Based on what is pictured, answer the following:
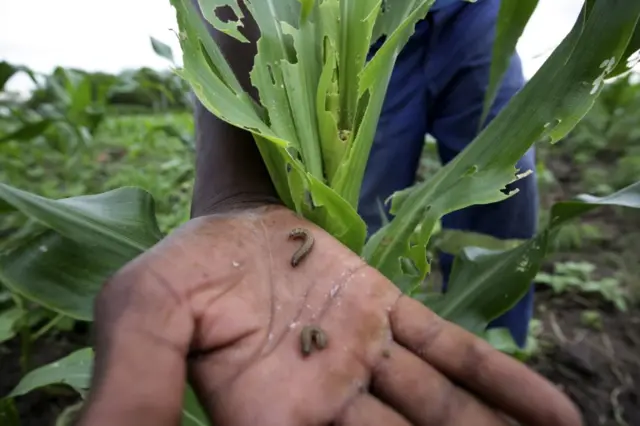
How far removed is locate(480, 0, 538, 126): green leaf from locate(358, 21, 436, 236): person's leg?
1.11 feet

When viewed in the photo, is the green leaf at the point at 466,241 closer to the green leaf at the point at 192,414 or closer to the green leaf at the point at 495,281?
the green leaf at the point at 495,281

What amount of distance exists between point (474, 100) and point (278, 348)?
2.56 ft

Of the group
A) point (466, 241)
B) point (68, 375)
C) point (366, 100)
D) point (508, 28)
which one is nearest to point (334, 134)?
point (366, 100)

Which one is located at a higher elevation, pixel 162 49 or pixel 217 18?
pixel 217 18

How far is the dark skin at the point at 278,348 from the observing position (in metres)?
0.50

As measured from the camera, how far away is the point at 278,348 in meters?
0.59

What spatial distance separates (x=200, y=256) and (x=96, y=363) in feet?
0.49

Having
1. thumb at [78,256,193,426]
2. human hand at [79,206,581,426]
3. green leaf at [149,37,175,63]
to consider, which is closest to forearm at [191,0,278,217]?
human hand at [79,206,581,426]

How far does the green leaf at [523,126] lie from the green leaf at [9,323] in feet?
1.83

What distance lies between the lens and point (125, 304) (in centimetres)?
52

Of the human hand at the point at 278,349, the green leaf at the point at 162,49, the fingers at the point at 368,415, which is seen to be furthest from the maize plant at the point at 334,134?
the green leaf at the point at 162,49

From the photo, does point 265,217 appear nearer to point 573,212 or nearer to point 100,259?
point 100,259

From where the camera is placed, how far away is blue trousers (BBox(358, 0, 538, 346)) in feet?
3.88

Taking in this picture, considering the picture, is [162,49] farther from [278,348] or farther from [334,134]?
[278,348]
